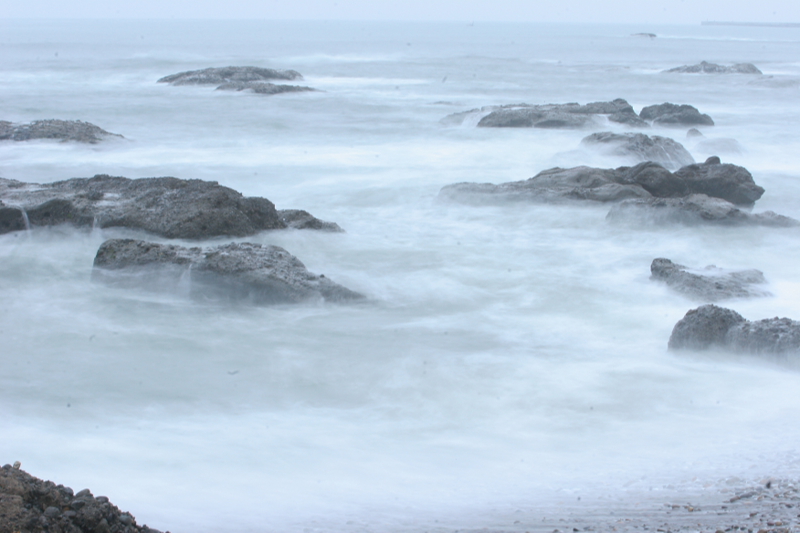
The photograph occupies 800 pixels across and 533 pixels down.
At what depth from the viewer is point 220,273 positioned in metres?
6.16

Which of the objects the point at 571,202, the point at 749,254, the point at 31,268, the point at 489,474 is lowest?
the point at 489,474

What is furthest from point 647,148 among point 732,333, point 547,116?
point 732,333

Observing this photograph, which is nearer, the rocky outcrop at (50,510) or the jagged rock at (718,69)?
the rocky outcrop at (50,510)

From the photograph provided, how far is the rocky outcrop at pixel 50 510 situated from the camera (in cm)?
243

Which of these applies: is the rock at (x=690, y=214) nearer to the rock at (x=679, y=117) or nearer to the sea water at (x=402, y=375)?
the sea water at (x=402, y=375)

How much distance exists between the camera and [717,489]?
11.4ft

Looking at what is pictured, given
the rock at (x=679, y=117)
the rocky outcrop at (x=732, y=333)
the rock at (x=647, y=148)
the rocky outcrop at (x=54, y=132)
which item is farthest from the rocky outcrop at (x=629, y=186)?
the rock at (x=679, y=117)

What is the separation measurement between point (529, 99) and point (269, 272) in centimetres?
2084

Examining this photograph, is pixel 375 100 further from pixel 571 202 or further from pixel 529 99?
pixel 571 202

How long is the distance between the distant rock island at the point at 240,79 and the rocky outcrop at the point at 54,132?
10.2m

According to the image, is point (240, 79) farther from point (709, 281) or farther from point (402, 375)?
point (402, 375)

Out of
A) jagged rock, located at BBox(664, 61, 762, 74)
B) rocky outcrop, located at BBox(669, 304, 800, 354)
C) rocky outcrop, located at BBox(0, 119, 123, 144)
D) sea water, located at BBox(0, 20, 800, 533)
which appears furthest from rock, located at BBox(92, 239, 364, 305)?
jagged rock, located at BBox(664, 61, 762, 74)

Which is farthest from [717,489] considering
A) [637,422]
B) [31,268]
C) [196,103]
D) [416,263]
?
[196,103]

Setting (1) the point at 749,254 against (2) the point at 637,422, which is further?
(1) the point at 749,254
